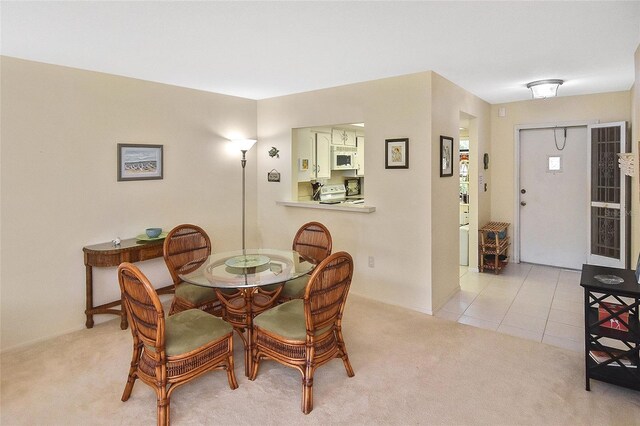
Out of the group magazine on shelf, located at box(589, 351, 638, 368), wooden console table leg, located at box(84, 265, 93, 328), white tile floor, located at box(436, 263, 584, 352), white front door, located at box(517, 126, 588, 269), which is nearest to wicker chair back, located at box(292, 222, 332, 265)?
white tile floor, located at box(436, 263, 584, 352)

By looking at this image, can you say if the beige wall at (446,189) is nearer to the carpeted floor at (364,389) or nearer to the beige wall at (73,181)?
the carpeted floor at (364,389)

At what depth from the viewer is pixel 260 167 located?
17.1ft

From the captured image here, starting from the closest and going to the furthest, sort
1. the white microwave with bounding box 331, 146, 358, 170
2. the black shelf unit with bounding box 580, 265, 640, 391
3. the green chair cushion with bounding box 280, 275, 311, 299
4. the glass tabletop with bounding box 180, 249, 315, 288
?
the black shelf unit with bounding box 580, 265, 640, 391 → the glass tabletop with bounding box 180, 249, 315, 288 → the green chair cushion with bounding box 280, 275, 311, 299 → the white microwave with bounding box 331, 146, 358, 170

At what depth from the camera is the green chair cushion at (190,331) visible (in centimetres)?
226

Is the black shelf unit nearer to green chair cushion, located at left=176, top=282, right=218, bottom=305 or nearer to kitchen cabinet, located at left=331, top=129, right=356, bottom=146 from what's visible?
green chair cushion, located at left=176, top=282, right=218, bottom=305

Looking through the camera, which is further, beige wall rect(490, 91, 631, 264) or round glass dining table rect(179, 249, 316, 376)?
beige wall rect(490, 91, 631, 264)

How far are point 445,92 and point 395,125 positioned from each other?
2.09 feet

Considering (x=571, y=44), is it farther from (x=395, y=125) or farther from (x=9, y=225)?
(x=9, y=225)

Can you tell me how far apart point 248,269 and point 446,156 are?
94.6 inches

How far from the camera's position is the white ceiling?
7.51ft

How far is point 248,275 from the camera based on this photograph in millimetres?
2738

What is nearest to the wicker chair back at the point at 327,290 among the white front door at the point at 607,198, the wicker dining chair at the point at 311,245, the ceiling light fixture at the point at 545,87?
the wicker dining chair at the point at 311,245

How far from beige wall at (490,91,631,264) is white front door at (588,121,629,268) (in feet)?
0.84

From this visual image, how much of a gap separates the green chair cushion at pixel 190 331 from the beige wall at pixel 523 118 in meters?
4.71
